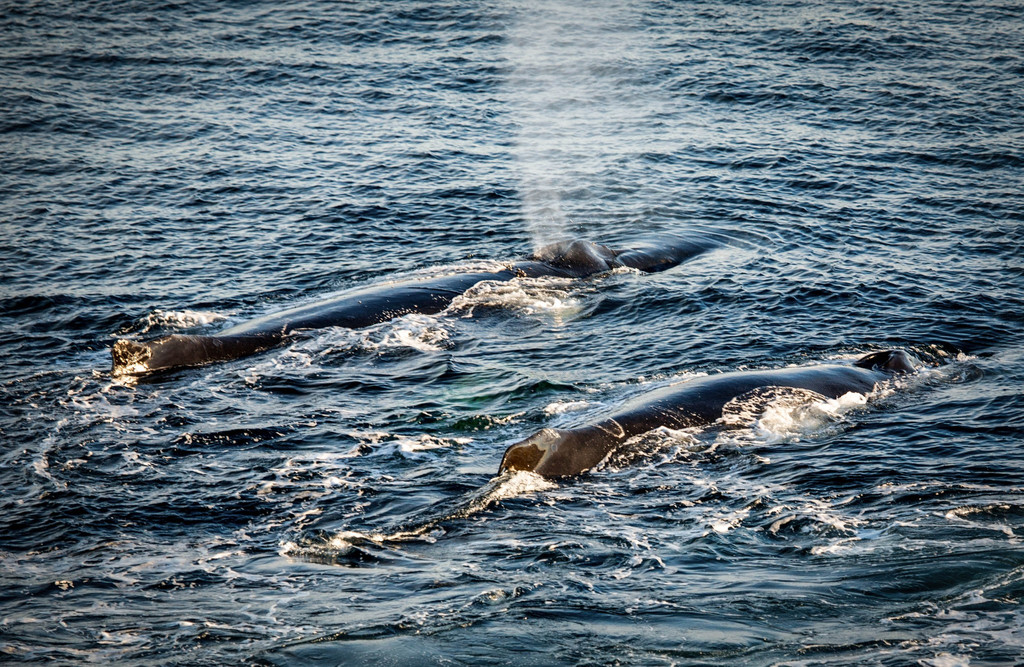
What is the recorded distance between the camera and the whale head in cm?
1780

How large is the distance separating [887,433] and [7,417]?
10.4 metres

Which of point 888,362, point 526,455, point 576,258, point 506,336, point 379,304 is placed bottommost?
point 888,362

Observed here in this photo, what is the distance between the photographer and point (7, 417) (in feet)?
40.4

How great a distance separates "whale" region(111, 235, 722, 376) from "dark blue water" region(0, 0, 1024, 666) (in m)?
0.41

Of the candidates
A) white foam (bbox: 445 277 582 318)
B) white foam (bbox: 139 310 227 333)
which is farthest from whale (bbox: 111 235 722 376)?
white foam (bbox: 139 310 227 333)

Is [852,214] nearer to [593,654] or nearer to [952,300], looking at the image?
[952,300]

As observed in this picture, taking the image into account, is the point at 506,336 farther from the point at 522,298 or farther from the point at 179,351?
the point at 179,351

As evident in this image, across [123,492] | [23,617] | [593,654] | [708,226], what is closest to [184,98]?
[708,226]

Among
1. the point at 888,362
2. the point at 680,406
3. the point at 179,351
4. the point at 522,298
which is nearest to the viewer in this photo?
the point at 680,406

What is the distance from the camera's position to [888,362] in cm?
1332

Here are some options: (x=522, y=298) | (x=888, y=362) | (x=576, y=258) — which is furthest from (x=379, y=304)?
(x=888, y=362)

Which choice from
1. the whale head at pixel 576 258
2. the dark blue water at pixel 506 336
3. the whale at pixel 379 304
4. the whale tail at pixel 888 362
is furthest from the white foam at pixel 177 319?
the whale tail at pixel 888 362

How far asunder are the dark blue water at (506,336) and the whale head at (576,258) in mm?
556

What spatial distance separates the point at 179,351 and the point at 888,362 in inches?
372
